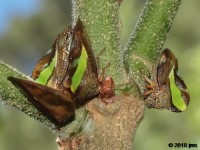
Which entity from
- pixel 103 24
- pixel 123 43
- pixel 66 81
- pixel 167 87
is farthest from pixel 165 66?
pixel 123 43

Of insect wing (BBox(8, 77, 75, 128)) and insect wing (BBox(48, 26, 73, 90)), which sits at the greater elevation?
insect wing (BBox(48, 26, 73, 90))

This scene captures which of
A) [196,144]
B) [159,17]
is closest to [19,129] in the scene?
[196,144]

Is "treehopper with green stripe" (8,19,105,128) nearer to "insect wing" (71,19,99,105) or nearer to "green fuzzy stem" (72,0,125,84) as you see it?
"insect wing" (71,19,99,105)

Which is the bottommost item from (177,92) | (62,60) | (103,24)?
(177,92)

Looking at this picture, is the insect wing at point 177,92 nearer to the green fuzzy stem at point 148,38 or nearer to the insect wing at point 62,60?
the green fuzzy stem at point 148,38

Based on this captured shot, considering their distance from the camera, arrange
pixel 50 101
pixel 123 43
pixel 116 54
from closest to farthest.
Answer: pixel 50 101
pixel 116 54
pixel 123 43

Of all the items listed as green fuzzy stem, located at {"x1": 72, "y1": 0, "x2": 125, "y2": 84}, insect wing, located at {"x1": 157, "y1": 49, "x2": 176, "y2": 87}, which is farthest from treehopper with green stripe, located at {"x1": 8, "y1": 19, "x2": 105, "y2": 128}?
insect wing, located at {"x1": 157, "y1": 49, "x2": 176, "y2": 87}

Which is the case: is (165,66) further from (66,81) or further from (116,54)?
(66,81)
